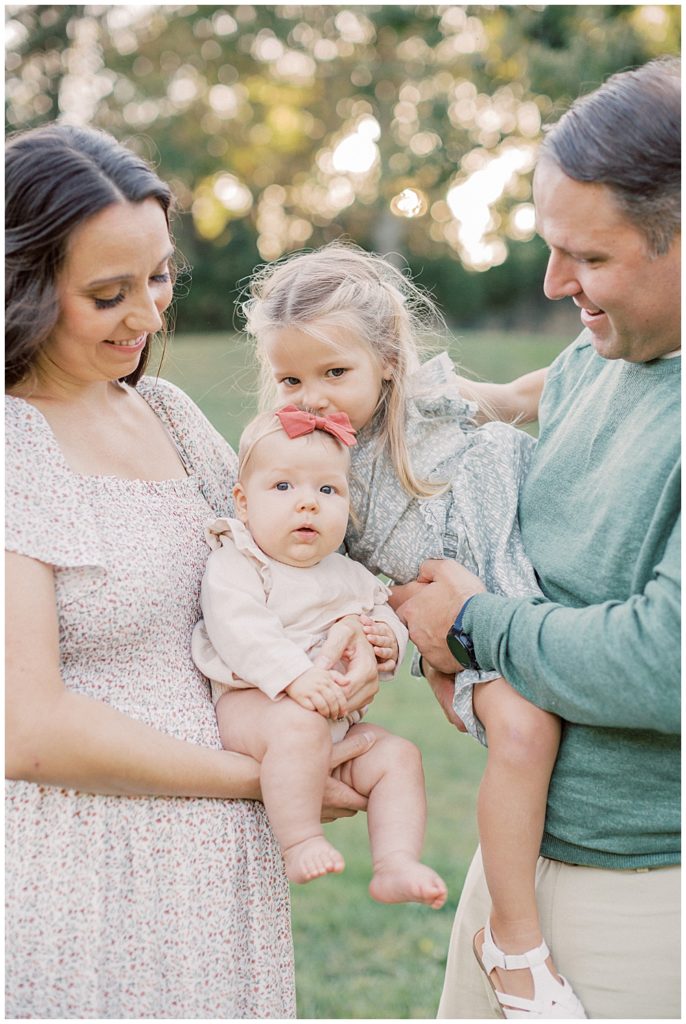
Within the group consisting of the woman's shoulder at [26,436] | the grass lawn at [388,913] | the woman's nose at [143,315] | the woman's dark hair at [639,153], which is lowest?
the grass lawn at [388,913]

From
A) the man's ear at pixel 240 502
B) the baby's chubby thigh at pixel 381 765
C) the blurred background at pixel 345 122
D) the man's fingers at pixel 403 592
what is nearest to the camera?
the baby's chubby thigh at pixel 381 765

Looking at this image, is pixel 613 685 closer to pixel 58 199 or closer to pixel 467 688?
pixel 467 688

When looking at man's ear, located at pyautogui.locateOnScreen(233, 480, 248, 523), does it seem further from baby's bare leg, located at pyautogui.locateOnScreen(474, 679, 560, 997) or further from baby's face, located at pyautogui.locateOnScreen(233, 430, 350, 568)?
baby's bare leg, located at pyautogui.locateOnScreen(474, 679, 560, 997)

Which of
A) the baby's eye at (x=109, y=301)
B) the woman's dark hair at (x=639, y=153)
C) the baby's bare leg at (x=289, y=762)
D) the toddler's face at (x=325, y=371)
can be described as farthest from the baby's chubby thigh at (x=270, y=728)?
the woman's dark hair at (x=639, y=153)

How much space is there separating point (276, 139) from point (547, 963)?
19065mm

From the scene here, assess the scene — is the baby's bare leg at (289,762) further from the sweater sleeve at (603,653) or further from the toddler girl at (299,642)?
the sweater sleeve at (603,653)

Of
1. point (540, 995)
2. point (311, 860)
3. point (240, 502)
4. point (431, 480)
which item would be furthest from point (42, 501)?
point (540, 995)

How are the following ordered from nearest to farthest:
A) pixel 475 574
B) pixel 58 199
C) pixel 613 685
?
1. pixel 613 685
2. pixel 58 199
3. pixel 475 574

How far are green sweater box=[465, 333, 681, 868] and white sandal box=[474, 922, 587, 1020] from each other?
8.9 inches

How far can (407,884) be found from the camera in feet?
7.02

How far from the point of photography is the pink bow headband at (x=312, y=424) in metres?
2.45

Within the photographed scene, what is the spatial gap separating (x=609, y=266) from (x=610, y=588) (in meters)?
0.65

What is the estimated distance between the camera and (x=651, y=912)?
2.23m

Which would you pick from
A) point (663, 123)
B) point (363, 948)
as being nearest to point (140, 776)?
point (663, 123)
